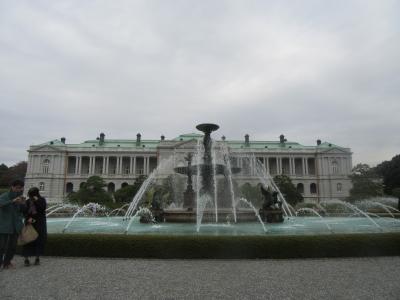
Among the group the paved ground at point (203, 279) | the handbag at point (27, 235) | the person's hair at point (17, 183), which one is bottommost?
the paved ground at point (203, 279)

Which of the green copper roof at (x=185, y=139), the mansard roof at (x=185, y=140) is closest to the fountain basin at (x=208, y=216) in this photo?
the mansard roof at (x=185, y=140)

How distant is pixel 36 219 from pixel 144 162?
8123cm

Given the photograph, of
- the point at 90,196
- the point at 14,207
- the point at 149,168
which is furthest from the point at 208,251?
the point at 149,168

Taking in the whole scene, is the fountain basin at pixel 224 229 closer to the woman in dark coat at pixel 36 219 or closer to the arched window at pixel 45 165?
the woman in dark coat at pixel 36 219

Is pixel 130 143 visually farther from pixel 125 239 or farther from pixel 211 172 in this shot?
pixel 125 239

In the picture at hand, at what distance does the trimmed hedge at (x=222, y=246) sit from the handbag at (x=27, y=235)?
1.61 meters

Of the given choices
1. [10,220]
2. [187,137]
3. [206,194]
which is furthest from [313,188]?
[10,220]

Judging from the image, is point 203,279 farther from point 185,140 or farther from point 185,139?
point 185,139

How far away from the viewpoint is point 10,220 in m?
8.59

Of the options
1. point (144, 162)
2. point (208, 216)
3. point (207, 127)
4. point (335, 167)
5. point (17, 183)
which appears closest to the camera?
point (17, 183)

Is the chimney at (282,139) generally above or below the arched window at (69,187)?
above

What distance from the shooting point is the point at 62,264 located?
9156 mm

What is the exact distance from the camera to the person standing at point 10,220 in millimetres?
8484

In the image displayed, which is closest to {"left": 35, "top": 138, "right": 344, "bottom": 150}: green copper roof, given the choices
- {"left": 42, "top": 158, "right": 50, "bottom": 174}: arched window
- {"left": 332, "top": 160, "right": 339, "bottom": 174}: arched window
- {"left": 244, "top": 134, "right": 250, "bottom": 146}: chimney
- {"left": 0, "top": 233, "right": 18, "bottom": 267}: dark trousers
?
{"left": 244, "top": 134, "right": 250, "bottom": 146}: chimney
